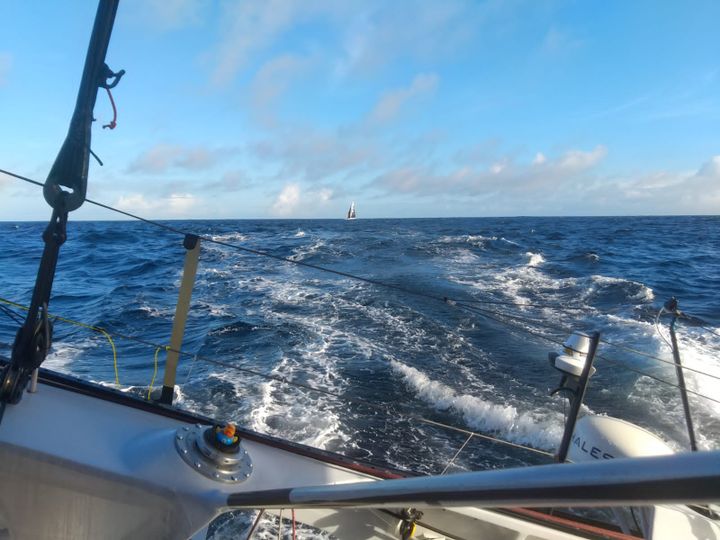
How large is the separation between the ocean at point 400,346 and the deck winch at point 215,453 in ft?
2.20

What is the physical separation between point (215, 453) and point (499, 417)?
15.1ft

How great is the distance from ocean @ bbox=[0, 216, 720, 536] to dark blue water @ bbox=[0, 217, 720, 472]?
3 centimetres

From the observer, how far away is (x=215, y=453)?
184cm

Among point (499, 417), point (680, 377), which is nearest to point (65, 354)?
point (499, 417)

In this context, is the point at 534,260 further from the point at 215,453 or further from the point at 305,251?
the point at 215,453

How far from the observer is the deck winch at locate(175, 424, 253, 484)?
1799mm

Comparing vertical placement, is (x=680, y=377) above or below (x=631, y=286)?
above

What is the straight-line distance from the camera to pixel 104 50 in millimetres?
1621

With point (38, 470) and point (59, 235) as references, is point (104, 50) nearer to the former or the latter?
point (59, 235)

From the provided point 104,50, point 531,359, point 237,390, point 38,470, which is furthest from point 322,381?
point 104,50

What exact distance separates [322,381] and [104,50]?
5.51 metres

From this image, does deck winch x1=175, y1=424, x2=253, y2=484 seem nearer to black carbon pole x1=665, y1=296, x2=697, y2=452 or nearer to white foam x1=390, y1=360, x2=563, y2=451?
black carbon pole x1=665, y1=296, x2=697, y2=452

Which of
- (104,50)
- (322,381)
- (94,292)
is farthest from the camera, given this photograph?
(94,292)


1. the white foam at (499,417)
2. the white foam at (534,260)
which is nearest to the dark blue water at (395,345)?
the white foam at (499,417)
